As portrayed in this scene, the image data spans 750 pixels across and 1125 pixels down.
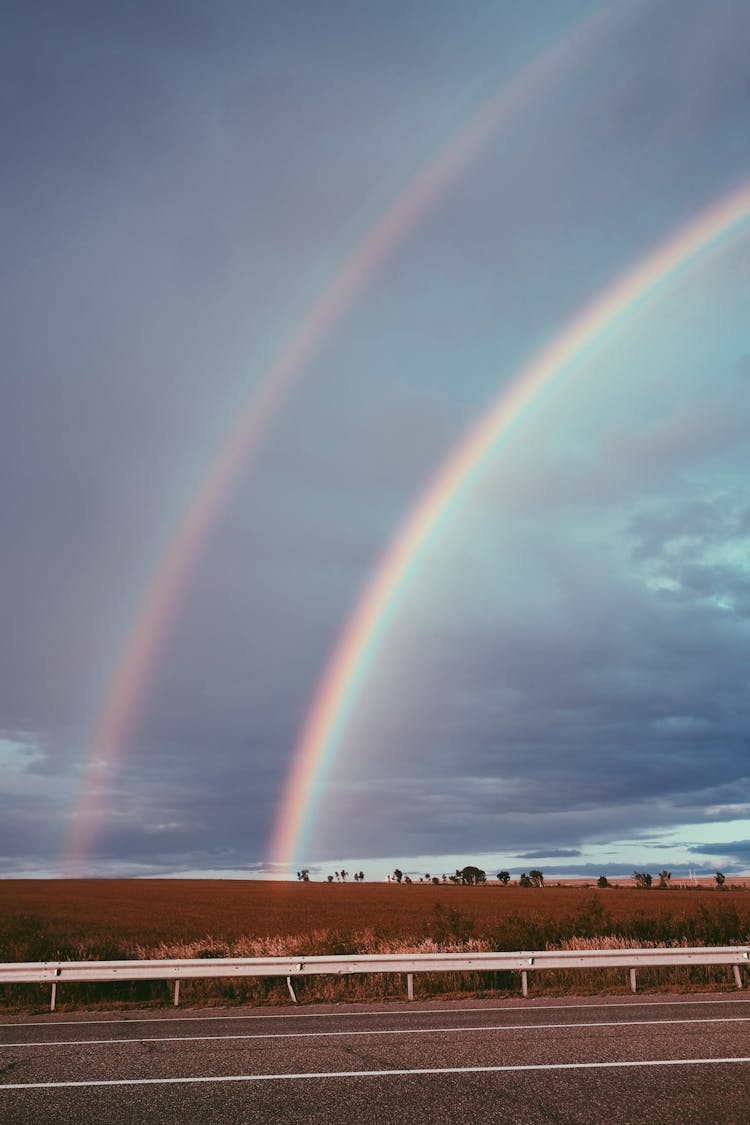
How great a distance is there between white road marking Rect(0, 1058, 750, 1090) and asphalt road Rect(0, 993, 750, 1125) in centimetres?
2

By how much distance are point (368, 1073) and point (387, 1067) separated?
34cm

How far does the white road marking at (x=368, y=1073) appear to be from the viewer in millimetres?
9297

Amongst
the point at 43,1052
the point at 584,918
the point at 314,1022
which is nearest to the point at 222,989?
the point at 314,1022

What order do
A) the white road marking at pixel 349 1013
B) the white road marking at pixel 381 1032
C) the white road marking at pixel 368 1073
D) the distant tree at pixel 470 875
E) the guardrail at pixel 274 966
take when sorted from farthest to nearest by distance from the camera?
the distant tree at pixel 470 875 → the guardrail at pixel 274 966 → the white road marking at pixel 349 1013 → the white road marking at pixel 381 1032 → the white road marking at pixel 368 1073

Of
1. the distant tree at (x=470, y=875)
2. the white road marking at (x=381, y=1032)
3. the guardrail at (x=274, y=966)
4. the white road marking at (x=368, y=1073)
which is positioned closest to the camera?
the white road marking at (x=368, y=1073)

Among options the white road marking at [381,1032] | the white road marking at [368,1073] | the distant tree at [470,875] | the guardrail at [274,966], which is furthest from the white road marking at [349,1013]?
the distant tree at [470,875]

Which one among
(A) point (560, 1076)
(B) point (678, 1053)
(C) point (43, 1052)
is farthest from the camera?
(C) point (43, 1052)

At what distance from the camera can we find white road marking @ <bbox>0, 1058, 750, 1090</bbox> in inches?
366

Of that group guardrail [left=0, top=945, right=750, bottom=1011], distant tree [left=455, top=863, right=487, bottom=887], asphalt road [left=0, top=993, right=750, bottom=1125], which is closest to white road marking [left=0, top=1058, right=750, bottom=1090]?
asphalt road [left=0, top=993, right=750, bottom=1125]

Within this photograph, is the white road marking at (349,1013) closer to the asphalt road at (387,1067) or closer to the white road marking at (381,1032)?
the asphalt road at (387,1067)

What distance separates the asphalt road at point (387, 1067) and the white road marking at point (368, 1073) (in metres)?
0.02

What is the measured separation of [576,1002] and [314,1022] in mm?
4674

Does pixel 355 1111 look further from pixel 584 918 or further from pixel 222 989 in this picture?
pixel 584 918

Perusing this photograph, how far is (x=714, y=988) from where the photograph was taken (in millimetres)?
17000
